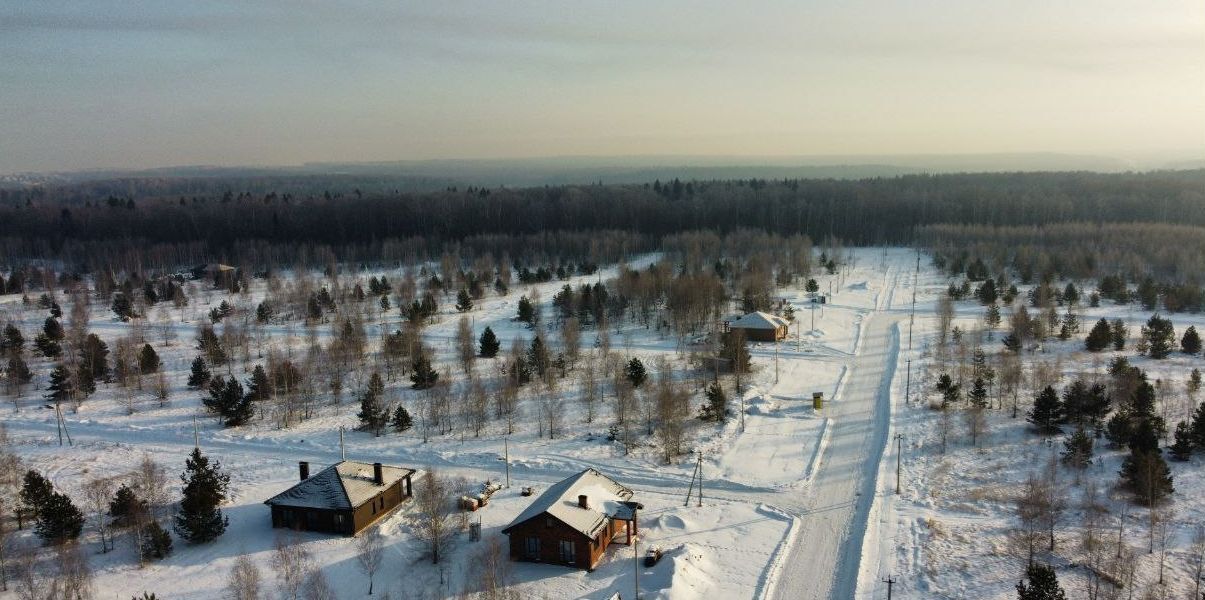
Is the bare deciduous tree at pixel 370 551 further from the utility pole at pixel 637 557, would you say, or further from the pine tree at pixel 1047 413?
the pine tree at pixel 1047 413

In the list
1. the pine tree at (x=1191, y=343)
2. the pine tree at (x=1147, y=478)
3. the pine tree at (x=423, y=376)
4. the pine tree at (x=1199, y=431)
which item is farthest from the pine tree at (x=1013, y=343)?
the pine tree at (x=423, y=376)

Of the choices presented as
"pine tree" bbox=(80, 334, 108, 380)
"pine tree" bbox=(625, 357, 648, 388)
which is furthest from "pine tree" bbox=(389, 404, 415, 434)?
"pine tree" bbox=(80, 334, 108, 380)

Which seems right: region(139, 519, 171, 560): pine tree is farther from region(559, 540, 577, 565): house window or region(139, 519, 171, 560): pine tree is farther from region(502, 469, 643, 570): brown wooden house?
region(559, 540, 577, 565): house window

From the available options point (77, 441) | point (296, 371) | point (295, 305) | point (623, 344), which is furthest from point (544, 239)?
point (77, 441)

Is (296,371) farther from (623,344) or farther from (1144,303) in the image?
(1144,303)

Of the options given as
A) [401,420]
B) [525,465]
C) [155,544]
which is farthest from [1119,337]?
[155,544]

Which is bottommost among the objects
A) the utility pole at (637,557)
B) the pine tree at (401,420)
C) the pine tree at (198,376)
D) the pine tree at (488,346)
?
the utility pole at (637,557)

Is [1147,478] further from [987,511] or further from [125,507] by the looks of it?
[125,507]
